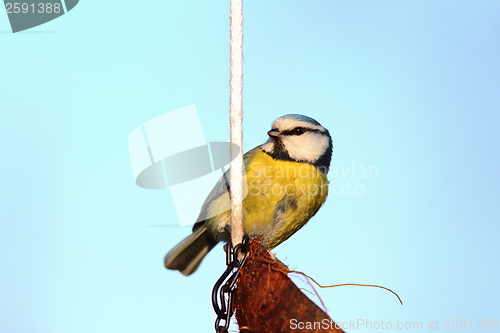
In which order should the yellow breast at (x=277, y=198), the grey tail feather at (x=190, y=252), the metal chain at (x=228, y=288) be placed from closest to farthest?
the metal chain at (x=228, y=288) → the yellow breast at (x=277, y=198) → the grey tail feather at (x=190, y=252)

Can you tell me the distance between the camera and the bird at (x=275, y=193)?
70.1 inches

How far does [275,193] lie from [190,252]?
52 centimetres

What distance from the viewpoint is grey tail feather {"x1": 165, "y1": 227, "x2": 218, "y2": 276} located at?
1.91 metres

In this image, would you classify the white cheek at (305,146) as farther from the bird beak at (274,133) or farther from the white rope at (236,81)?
the white rope at (236,81)

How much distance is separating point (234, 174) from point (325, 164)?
0.94 m

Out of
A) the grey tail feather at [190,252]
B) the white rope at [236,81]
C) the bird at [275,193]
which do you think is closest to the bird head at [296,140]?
the bird at [275,193]

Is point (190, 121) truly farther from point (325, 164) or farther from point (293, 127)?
point (325, 164)

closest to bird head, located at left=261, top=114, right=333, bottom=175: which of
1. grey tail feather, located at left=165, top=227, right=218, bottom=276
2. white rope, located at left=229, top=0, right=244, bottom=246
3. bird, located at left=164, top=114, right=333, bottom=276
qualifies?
bird, located at left=164, top=114, right=333, bottom=276

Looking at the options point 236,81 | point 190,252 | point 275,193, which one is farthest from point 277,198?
point 236,81

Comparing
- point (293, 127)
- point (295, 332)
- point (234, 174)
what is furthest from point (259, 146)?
point (295, 332)

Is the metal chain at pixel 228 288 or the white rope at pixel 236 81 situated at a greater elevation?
the white rope at pixel 236 81

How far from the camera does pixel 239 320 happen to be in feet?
3.64

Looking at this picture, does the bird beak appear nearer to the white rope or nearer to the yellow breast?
the yellow breast

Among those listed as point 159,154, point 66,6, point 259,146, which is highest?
point 66,6
